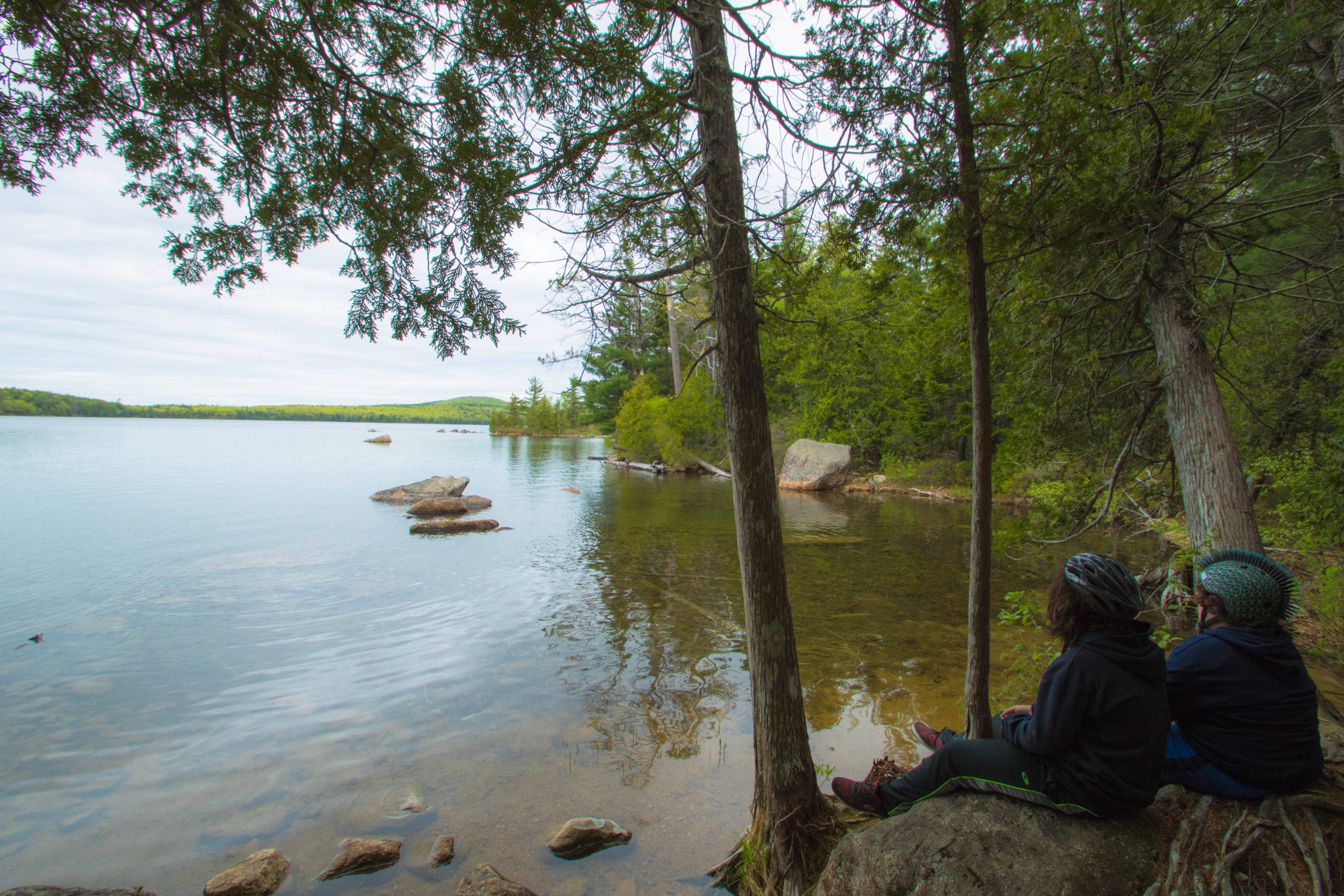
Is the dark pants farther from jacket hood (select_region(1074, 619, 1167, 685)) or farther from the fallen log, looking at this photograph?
the fallen log

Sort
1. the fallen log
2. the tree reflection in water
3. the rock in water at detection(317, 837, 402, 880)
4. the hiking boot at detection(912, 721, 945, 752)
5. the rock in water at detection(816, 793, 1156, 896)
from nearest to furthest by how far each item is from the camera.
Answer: the rock in water at detection(816, 793, 1156, 896), the rock in water at detection(317, 837, 402, 880), the hiking boot at detection(912, 721, 945, 752), the tree reflection in water, the fallen log

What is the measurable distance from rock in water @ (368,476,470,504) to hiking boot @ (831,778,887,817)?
18.8 m

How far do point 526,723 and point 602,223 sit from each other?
4592 millimetres

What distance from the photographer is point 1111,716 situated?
7.66 feet

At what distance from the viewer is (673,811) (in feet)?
14.2

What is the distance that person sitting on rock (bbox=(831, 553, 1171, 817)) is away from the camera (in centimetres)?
231

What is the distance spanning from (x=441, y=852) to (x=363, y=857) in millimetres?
477

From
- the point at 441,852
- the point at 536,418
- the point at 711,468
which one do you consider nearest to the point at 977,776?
the point at 441,852

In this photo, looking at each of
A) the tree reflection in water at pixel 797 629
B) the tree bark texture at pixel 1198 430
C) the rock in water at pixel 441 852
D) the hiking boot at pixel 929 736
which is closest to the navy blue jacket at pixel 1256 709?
the hiking boot at pixel 929 736

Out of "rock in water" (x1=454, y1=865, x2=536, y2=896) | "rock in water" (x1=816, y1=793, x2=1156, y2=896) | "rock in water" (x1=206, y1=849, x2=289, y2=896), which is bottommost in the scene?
"rock in water" (x1=206, y1=849, x2=289, y2=896)

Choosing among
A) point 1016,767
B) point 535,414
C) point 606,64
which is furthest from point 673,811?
point 535,414

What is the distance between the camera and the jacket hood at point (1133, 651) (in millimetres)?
2309

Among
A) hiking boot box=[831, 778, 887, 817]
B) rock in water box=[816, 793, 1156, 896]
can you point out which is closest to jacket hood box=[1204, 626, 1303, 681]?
rock in water box=[816, 793, 1156, 896]

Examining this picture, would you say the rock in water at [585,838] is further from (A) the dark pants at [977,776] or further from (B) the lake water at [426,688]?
(A) the dark pants at [977,776]
